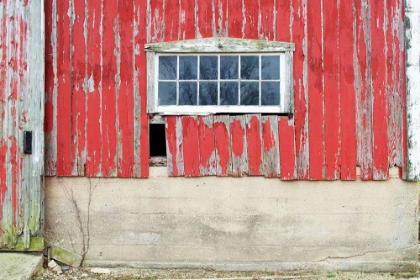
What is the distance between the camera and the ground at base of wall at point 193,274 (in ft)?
18.0

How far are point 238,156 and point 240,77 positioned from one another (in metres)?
→ 1.01

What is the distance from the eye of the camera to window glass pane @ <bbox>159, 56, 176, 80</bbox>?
18.9 feet

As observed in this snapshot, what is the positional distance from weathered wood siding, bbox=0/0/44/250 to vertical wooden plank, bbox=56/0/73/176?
0.71 feet

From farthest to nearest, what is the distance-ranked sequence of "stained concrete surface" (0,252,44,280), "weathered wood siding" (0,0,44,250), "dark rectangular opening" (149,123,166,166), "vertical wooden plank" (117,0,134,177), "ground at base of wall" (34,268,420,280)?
"dark rectangular opening" (149,123,166,166)
"vertical wooden plank" (117,0,134,177)
"weathered wood siding" (0,0,44,250)
"ground at base of wall" (34,268,420,280)
"stained concrete surface" (0,252,44,280)

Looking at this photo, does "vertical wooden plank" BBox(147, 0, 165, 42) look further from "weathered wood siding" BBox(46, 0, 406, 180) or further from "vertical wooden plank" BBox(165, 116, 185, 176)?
"vertical wooden plank" BBox(165, 116, 185, 176)

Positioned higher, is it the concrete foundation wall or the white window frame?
the white window frame

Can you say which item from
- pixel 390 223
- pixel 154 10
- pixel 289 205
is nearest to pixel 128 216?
pixel 289 205

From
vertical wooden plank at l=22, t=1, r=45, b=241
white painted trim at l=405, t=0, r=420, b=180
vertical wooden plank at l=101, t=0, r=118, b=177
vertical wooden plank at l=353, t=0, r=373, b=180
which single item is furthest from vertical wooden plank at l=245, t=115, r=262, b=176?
vertical wooden plank at l=22, t=1, r=45, b=241

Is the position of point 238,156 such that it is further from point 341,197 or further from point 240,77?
point 341,197

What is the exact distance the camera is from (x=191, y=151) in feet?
18.6

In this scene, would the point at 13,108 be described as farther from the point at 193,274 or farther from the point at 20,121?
the point at 193,274

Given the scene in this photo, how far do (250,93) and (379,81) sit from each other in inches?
63.6

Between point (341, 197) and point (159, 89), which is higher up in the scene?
point (159, 89)

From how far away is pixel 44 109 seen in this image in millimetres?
5684
